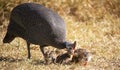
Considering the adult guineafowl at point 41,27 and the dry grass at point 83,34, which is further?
the dry grass at point 83,34

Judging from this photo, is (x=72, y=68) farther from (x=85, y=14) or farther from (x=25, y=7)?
(x=85, y=14)

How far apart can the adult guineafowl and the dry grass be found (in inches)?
14.5

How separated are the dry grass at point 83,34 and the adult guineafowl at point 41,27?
369mm

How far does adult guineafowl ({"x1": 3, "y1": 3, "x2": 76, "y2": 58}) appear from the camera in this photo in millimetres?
7219

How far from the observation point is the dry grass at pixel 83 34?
7.45 m

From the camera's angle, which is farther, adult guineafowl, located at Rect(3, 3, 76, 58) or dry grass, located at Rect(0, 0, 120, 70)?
dry grass, located at Rect(0, 0, 120, 70)

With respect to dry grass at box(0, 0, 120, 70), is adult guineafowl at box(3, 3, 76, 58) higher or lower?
higher

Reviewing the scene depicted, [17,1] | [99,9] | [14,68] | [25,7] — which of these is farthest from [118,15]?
[14,68]

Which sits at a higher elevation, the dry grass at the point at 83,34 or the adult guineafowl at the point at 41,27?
the adult guineafowl at the point at 41,27

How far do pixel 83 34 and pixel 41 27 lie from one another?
2.46 meters

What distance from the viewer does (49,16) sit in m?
7.36

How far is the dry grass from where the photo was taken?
7.45 metres

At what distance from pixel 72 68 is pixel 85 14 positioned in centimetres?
349

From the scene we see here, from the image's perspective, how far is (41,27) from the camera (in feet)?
23.9
